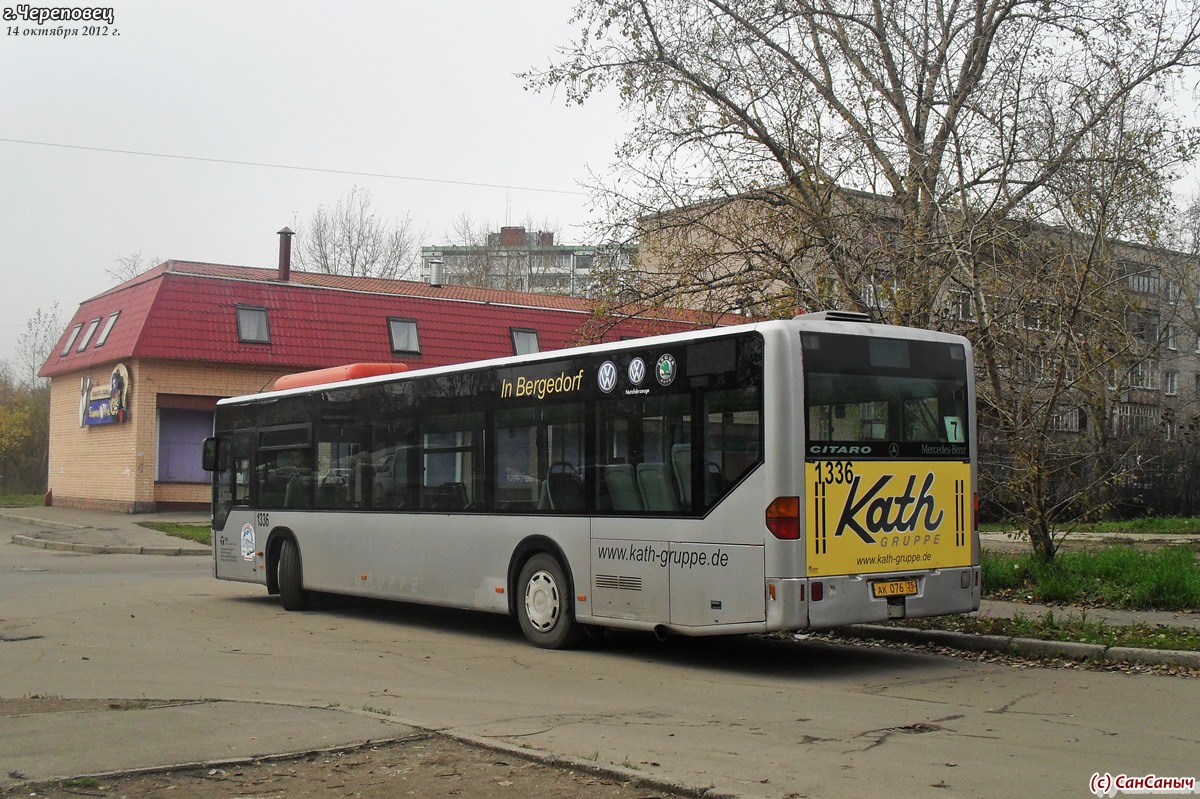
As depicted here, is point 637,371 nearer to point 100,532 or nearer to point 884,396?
point 884,396

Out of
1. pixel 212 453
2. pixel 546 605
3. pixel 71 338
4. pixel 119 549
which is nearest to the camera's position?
pixel 546 605

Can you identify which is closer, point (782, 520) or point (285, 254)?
point (782, 520)

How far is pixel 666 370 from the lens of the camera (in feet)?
35.6

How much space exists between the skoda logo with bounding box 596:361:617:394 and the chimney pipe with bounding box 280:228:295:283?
95.1ft

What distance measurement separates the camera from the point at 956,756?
6.99m

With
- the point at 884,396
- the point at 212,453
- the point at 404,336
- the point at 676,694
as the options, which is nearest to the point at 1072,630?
the point at 884,396

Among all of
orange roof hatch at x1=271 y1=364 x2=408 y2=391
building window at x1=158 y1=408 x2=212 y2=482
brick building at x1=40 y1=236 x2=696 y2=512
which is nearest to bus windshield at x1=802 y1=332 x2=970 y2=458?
orange roof hatch at x1=271 y1=364 x2=408 y2=391

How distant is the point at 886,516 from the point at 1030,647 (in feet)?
6.45

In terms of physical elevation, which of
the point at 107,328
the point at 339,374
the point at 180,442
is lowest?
the point at 180,442

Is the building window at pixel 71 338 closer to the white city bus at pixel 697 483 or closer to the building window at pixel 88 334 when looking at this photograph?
the building window at pixel 88 334

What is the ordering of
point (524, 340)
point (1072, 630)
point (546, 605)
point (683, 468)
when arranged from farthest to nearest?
point (524, 340), point (546, 605), point (1072, 630), point (683, 468)

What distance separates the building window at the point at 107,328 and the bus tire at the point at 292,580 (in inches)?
939

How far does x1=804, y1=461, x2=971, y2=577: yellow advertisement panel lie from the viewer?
32.7 feet

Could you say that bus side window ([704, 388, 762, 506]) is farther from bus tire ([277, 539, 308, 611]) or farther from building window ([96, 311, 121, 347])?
building window ([96, 311, 121, 347])
